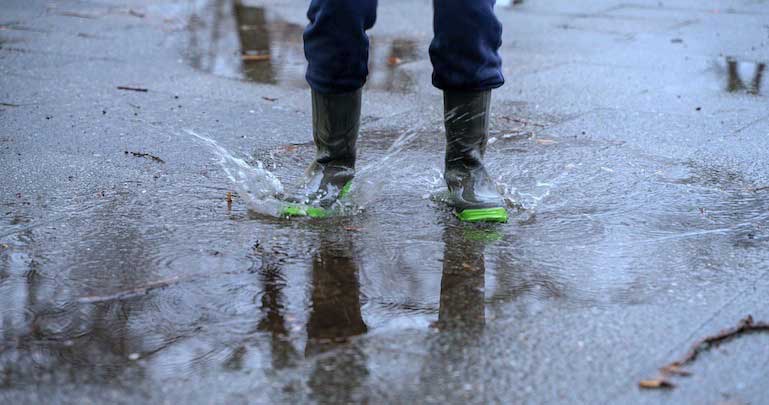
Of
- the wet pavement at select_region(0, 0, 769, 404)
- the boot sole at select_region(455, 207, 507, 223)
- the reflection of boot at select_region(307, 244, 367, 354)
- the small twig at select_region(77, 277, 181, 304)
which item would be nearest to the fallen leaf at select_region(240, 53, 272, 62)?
the wet pavement at select_region(0, 0, 769, 404)

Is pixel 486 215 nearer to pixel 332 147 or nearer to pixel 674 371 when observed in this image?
pixel 332 147

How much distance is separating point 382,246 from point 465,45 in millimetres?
680

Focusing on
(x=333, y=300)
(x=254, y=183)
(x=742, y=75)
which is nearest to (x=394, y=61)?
(x=742, y=75)

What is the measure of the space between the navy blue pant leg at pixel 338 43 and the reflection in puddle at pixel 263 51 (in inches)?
74.4

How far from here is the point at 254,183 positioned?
3.24 m

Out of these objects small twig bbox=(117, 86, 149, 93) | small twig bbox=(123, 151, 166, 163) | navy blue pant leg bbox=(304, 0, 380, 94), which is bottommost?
small twig bbox=(117, 86, 149, 93)

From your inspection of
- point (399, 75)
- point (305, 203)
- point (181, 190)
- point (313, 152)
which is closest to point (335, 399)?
point (305, 203)

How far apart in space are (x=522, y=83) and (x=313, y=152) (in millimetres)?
1723

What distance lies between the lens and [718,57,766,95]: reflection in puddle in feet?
15.8

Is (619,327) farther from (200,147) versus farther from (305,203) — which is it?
(200,147)

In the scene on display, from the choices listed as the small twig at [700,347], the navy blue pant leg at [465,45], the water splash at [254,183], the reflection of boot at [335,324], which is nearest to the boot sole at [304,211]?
the water splash at [254,183]

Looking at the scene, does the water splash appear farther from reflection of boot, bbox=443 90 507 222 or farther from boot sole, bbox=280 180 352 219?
reflection of boot, bbox=443 90 507 222

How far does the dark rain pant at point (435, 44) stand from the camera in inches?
112

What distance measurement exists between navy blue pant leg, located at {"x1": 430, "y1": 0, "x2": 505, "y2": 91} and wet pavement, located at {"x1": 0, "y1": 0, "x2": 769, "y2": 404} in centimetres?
42
